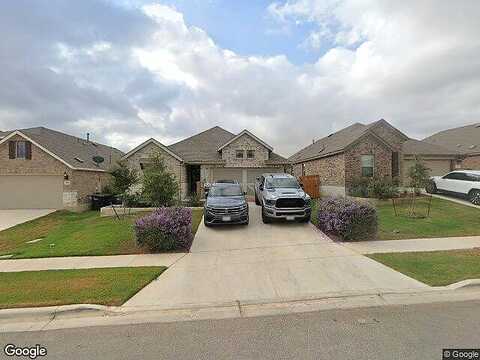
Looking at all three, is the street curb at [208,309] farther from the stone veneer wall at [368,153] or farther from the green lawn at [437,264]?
the stone veneer wall at [368,153]

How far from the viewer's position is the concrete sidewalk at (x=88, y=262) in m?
7.78

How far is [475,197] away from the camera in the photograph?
16297 mm

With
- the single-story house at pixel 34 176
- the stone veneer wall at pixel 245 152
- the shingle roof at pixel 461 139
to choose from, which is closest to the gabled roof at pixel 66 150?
the single-story house at pixel 34 176

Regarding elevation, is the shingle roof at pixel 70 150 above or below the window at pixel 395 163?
above

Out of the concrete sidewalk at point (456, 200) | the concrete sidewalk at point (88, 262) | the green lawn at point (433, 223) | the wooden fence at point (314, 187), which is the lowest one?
the concrete sidewalk at point (88, 262)

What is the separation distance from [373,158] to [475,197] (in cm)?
573

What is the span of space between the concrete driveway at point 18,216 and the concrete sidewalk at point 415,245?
17.1 metres

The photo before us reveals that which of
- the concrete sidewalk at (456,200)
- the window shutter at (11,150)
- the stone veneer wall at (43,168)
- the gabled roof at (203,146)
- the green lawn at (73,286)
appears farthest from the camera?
the gabled roof at (203,146)

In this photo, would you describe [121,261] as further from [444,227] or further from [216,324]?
[444,227]

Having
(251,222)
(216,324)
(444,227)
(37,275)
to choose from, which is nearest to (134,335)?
(216,324)

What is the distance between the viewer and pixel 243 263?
7.66 meters

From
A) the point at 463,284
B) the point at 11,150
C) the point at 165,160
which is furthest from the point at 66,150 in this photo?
the point at 463,284

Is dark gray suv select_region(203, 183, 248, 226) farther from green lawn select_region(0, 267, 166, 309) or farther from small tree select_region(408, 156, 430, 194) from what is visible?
small tree select_region(408, 156, 430, 194)

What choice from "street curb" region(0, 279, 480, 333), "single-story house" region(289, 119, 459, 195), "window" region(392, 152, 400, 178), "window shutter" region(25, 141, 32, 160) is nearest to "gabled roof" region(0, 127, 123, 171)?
"window shutter" region(25, 141, 32, 160)
